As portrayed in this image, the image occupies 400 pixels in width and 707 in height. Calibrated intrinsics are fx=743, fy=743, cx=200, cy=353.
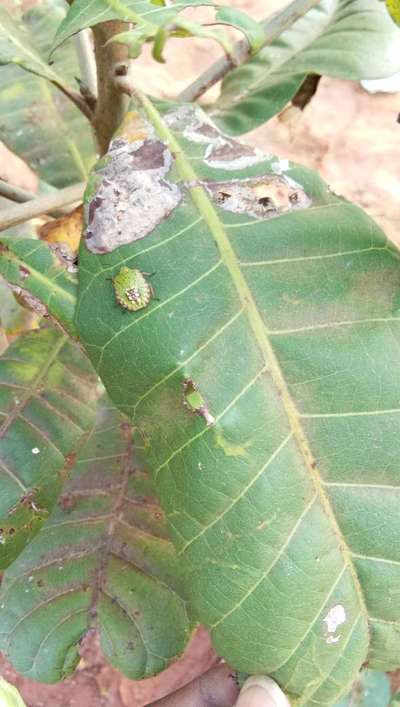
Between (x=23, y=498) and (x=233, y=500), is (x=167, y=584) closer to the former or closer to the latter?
(x=23, y=498)

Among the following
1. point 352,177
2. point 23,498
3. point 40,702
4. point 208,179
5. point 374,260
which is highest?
point 208,179

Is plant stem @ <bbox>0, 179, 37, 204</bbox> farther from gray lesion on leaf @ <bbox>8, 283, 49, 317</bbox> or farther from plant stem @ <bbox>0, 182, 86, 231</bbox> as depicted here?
gray lesion on leaf @ <bbox>8, 283, 49, 317</bbox>

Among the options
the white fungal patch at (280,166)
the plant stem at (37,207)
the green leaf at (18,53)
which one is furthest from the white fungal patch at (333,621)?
the green leaf at (18,53)

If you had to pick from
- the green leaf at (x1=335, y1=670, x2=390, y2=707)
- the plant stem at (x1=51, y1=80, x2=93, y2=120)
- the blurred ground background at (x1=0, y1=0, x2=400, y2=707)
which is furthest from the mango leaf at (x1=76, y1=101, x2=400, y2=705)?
the blurred ground background at (x1=0, y1=0, x2=400, y2=707)

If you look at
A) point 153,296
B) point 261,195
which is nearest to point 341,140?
point 261,195

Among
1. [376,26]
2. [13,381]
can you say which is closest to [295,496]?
[13,381]

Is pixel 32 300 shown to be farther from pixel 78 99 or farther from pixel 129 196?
pixel 78 99
